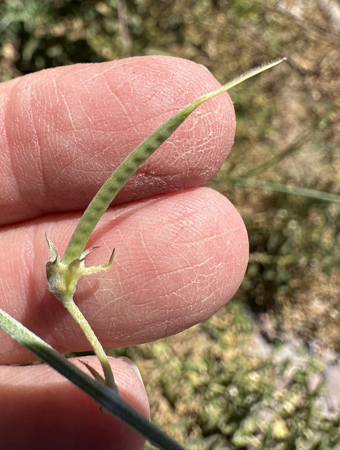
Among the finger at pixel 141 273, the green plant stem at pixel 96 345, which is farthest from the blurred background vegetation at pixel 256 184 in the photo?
the green plant stem at pixel 96 345

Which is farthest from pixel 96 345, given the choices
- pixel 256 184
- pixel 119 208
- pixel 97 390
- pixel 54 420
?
pixel 256 184

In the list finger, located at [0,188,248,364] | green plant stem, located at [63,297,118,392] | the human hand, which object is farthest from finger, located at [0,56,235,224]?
green plant stem, located at [63,297,118,392]

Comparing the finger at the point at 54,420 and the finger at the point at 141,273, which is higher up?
the finger at the point at 141,273

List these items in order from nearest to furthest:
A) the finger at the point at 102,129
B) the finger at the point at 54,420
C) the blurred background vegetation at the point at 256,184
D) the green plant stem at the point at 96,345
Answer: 1. the green plant stem at the point at 96,345
2. the finger at the point at 54,420
3. the finger at the point at 102,129
4. the blurred background vegetation at the point at 256,184

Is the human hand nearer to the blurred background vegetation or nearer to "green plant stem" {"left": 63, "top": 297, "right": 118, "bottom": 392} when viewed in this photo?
"green plant stem" {"left": 63, "top": 297, "right": 118, "bottom": 392}

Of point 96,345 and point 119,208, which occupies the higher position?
point 119,208

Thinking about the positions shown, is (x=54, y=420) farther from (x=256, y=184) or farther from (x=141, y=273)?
(x=256, y=184)

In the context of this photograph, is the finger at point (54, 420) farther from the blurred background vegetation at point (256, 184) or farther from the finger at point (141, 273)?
the blurred background vegetation at point (256, 184)
